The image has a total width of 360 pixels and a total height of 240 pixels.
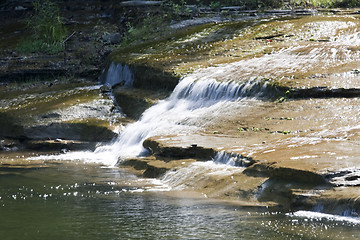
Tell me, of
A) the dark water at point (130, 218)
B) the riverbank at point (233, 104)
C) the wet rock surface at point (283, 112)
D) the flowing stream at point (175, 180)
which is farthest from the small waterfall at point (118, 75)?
the dark water at point (130, 218)

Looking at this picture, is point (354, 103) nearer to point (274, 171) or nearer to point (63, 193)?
point (274, 171)

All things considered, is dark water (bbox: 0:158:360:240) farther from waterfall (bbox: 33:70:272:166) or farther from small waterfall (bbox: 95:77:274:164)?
small waterfall (bbox: 95:77:274:164)

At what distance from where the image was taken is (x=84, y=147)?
50.4ft

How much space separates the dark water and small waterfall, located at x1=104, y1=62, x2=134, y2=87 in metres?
7.62

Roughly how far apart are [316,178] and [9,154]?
29.8 feet

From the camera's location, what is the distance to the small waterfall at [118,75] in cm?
1809

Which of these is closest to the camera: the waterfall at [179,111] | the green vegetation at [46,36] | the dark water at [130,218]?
the dark water at [130,218]

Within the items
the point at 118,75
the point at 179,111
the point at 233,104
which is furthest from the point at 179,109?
the point at 118,75

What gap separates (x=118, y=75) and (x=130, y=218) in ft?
36.0

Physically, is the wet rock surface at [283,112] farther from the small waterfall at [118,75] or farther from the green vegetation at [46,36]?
the green vegetation at [46,36]

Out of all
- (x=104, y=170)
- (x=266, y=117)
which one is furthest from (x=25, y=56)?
(x=266, y=117)

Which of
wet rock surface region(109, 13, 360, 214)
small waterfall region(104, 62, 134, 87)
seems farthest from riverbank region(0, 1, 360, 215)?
small waterfall region(104, 62, 134, 87)

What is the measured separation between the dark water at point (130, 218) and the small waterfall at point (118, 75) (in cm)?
762

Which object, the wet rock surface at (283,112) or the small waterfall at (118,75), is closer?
the wet rock surface at (283,112)
